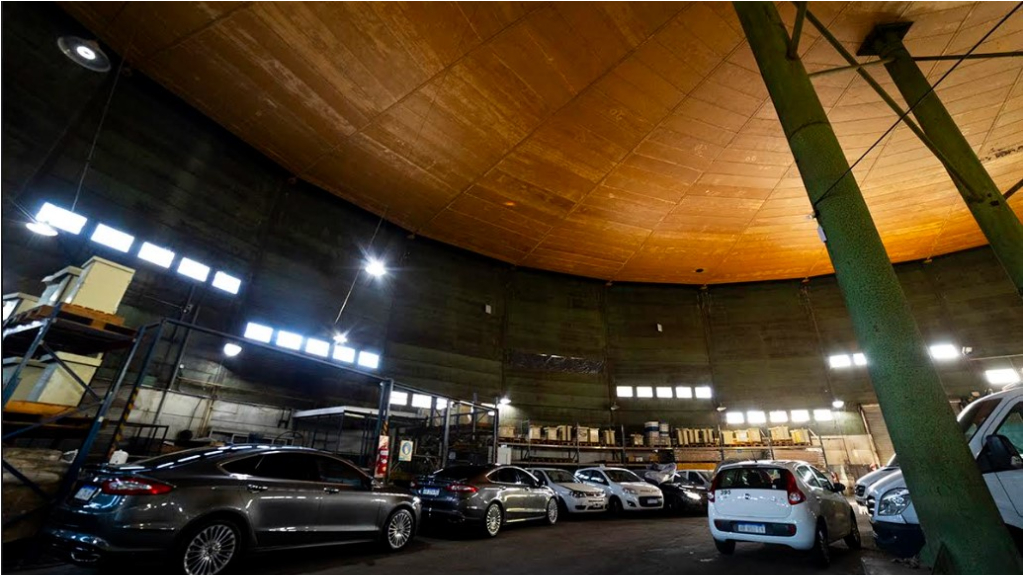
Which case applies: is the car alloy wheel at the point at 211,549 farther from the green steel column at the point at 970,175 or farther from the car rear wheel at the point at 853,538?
the green steel column at the point at 970,175

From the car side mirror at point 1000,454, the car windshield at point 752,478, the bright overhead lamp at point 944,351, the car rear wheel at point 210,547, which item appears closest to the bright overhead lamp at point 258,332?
the car rear wheel at point 210,547

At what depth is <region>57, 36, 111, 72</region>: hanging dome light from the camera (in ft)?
23.3

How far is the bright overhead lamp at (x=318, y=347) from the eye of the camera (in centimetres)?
1363

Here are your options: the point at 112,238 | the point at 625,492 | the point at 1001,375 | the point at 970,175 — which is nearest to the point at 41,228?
the point at 112,238

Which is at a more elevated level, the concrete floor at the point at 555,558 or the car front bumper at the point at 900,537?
the car front bumper at the point at 900,537

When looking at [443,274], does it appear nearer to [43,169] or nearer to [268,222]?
[268,222]

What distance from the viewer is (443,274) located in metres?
18.2

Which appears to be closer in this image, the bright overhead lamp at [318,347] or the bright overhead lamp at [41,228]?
the bright overhead lamp at [41,228]

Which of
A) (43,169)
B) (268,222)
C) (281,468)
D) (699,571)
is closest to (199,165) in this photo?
(268,222)

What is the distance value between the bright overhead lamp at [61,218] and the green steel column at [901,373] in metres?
14.1

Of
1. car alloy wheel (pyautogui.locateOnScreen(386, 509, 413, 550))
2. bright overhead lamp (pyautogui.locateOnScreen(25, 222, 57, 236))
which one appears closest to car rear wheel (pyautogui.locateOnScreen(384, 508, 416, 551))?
car alloy wheel (pyautogui.locateOnScreen(386, 509, 413, 550))

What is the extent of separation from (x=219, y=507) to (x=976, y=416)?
8.28 meters

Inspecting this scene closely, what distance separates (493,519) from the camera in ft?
25.1

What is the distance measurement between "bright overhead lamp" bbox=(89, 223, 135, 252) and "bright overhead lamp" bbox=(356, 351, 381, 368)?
274 inches
